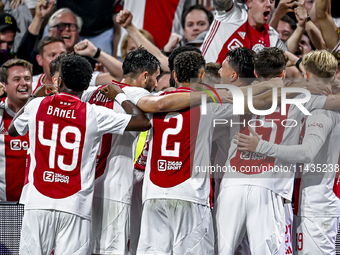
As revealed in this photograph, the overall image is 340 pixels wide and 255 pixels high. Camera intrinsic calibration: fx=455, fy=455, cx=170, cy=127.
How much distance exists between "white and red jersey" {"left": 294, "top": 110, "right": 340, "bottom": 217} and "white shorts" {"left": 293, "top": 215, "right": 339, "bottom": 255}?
0.22 feet

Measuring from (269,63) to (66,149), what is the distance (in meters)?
2.01

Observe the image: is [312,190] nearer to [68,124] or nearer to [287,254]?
[287,254]

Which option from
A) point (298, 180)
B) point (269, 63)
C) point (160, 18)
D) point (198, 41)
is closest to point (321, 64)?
point (269, 63)

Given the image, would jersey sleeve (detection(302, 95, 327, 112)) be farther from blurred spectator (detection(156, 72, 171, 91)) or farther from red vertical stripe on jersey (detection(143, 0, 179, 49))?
red vertical stripe on jersey (detection(143, 0, 179, 49))

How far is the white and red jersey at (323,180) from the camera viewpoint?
434 centimetres

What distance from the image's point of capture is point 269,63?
423 cm

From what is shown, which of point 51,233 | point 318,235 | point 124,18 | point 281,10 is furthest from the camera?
point 281,10

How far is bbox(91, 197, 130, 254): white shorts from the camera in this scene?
4.27 meters

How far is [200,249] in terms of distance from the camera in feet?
13.0

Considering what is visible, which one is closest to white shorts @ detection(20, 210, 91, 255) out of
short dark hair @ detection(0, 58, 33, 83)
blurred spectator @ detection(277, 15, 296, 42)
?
short dark hair @ detection(0, 58, 33, 83)

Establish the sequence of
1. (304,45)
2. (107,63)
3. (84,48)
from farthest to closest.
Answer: (304,45), (107,63), (84,48)

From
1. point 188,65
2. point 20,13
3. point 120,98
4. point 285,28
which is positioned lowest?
point 120,98

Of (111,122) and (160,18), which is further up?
(160,18)

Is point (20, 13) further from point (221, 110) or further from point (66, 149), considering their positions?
point (221, 110)
